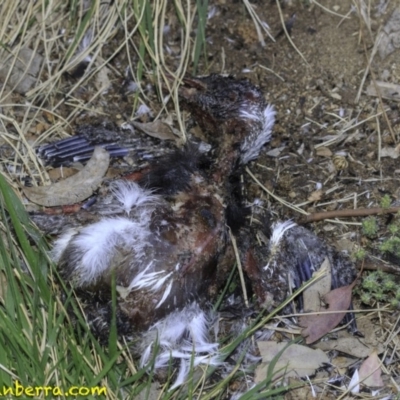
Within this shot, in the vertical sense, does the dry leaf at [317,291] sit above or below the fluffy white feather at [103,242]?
below

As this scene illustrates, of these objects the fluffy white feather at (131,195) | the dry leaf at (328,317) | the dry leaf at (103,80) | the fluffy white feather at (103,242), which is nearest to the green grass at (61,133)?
the dry leaf at (103,80)

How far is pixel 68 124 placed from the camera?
336 cm

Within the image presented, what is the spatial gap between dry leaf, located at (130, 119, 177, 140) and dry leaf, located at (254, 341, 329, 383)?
1.02m

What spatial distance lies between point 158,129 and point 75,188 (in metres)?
0.48

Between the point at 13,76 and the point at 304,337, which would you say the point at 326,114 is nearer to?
the point at 304,337

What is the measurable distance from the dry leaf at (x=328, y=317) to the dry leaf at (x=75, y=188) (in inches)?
39.1

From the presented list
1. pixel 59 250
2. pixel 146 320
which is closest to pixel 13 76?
pixel 59 250

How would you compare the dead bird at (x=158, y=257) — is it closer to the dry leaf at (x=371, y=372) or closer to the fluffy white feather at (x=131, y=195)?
the fluffy white feather at (x=131, y=195)

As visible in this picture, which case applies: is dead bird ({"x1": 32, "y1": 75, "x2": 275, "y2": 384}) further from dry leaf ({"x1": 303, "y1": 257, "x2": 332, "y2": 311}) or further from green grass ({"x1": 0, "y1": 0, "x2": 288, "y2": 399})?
dry leaf ({"x1": 303, "y1": 257, "x2": 332, "y2": 311})

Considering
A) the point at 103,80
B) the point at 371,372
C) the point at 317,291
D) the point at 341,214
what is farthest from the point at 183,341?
the point at 103,80

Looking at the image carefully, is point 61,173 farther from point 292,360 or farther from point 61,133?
point 292,360

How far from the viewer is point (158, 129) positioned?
3.33 m

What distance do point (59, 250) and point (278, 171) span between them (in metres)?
1.03

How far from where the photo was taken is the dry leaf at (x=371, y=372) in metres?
2.76
